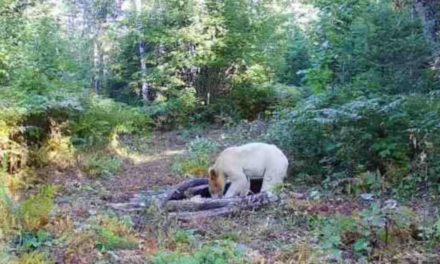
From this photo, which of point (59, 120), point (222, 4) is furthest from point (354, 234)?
point (222, 4)

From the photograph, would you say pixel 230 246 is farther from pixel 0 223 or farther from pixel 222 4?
pixel 222 4

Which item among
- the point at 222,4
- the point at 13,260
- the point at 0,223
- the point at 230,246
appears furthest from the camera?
the point at 222,4

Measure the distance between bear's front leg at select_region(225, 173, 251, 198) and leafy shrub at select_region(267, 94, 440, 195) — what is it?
3.56ft

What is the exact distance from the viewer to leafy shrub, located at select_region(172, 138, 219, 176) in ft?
30.0

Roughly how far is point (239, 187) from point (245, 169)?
330 mm

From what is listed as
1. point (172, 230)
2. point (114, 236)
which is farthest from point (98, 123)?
point (114, 236)

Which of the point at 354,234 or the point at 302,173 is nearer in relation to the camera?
the point at 354,234

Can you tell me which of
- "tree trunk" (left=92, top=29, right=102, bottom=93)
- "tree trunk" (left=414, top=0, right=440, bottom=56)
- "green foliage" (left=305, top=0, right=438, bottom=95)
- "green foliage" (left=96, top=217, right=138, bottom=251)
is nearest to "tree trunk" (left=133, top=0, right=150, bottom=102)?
"tree trunk" (left=92, top=29, right=102, bottom=93)

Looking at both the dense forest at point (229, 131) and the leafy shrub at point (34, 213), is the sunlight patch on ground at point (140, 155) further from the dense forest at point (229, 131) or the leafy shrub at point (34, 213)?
the leafy shrub at point (34, 213)

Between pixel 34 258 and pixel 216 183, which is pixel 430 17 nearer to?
pixel 216 183

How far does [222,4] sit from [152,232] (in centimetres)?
1213

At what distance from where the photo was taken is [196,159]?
997cm

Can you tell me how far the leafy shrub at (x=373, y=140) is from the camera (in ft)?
22.3

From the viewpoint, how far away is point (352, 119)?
7.48 metres
